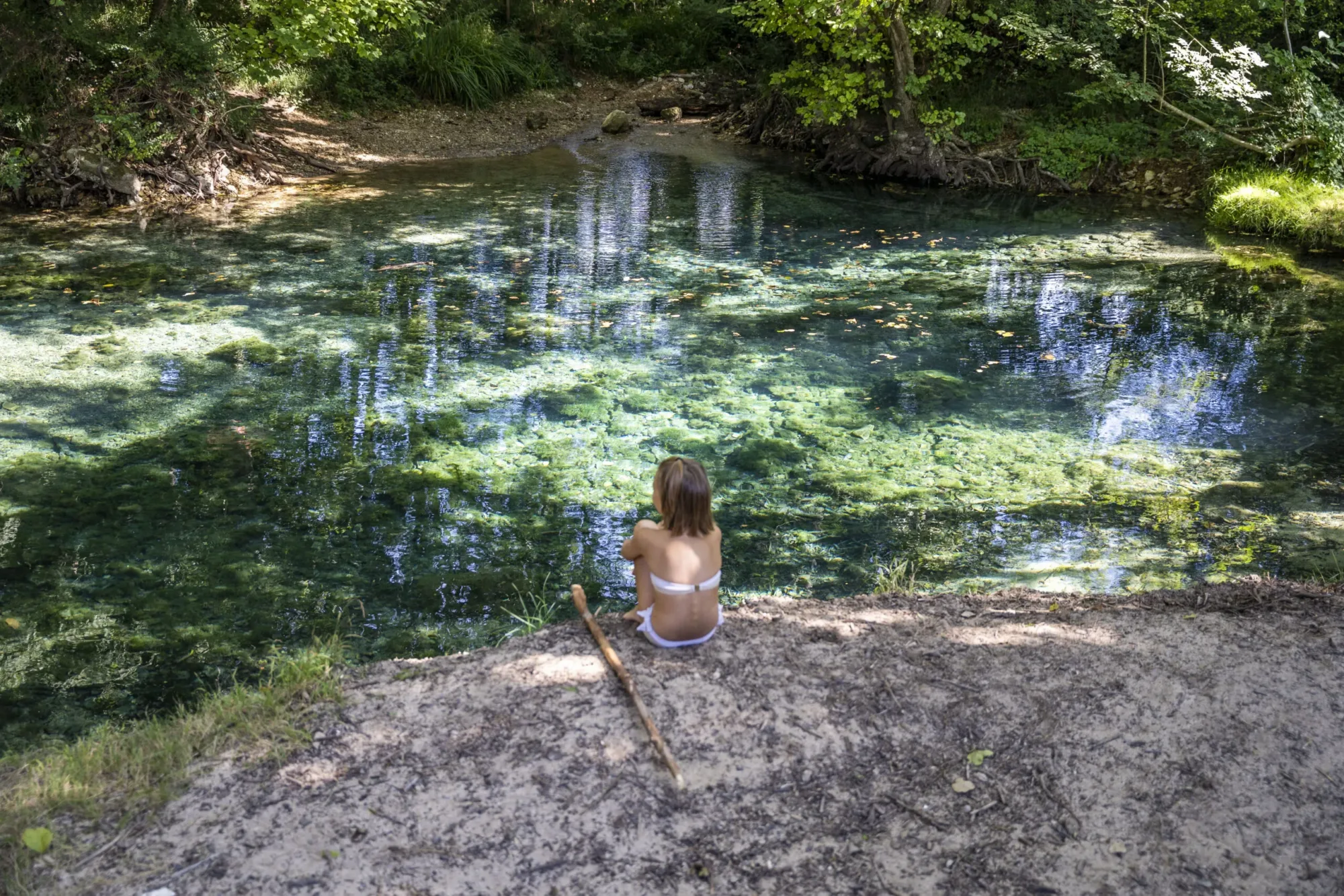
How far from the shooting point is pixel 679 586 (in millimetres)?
4039

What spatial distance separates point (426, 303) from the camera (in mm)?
10203

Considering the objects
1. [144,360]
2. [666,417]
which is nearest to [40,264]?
[144,360]

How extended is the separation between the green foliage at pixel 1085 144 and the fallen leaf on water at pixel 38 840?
16.7 meters

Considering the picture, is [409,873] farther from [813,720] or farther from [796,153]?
[796,153]

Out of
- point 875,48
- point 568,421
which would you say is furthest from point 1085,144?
point 568,421

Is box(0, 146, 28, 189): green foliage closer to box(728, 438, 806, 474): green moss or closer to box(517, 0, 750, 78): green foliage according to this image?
box(728, 438, 806, 474): green moss

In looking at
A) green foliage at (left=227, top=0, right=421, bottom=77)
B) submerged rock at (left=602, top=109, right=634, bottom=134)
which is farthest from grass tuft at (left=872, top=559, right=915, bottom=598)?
submerged rock at (left=602, top=109, right=634, bottom=134)

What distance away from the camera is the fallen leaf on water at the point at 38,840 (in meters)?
3.04

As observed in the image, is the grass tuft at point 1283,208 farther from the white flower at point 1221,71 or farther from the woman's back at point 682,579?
the woman's back at point 682,579

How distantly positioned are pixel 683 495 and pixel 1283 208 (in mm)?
12825

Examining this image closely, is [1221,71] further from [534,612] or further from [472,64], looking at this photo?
[534,612]

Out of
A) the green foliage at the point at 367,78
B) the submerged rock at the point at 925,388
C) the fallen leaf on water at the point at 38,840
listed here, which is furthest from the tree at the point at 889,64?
the fallen leaf on water at the point at 38,840

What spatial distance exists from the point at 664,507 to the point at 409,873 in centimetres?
156

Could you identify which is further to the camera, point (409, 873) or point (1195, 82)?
point (1195, 82)
